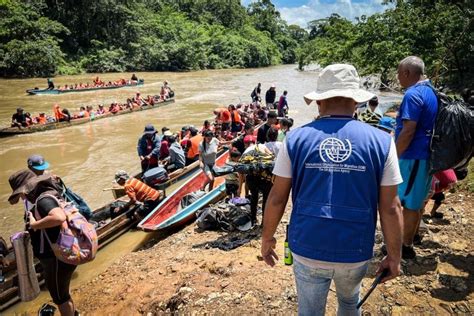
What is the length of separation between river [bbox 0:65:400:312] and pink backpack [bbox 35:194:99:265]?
3.56 m

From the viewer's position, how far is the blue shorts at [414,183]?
353 centimetres

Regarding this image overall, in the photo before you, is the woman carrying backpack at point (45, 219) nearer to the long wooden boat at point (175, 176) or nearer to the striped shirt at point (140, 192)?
the striped shirt at point (140, 192)

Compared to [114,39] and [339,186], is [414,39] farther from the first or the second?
[114,39]

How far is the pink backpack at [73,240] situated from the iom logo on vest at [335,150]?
266cm

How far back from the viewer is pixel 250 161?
18.2 ft

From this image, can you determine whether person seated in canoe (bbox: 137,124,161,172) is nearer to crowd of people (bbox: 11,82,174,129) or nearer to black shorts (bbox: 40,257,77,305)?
black shorts (bbox: 40,257,77,305)

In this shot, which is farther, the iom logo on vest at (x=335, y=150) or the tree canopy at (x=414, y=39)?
the tree canopy at (x=414, y=39)

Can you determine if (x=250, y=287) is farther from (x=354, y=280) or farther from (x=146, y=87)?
(x=146, y=87)

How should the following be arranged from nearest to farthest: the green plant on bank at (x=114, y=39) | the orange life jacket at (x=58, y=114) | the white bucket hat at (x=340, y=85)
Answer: the white bucket hat at (x=340, y=85) < the orange life jacket at (x=58, y=114) < the green plant on bank at (x=114, y=39)

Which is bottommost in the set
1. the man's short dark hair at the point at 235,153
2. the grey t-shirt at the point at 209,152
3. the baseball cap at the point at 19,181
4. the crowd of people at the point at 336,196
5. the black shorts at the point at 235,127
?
the black shorts at the point at 235,127

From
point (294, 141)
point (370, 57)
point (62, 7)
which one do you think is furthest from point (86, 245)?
point (62, 7)

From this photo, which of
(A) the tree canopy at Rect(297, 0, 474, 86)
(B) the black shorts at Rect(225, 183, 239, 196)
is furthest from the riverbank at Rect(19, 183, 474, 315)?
(A) the tree canopy at Rect(297, 0, 474, 86)

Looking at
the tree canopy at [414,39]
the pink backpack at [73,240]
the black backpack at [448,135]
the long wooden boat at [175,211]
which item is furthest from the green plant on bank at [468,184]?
the tree canopy at [414,39]

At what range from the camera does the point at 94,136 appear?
16812 millimetres
